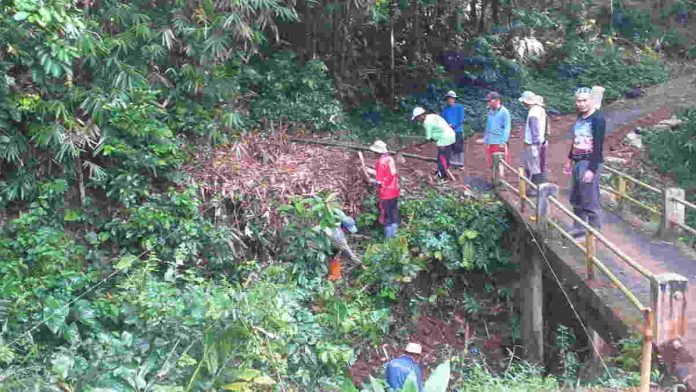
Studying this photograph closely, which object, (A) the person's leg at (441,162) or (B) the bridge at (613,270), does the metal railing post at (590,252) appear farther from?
(A) the person's leg at (441,162)

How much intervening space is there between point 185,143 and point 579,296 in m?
5.88

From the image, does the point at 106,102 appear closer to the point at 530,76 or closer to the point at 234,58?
the point at 234,58

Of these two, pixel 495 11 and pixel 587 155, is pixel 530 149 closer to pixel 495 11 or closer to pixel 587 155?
pixel 587 155

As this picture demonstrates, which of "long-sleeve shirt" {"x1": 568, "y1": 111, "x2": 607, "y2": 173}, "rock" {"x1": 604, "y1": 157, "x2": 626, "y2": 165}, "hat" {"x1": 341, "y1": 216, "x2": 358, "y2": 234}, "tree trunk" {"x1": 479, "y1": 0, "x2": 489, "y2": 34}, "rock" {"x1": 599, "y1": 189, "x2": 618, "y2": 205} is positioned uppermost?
"tree trunk" {"x1": 479, "y1": 0, "x2": 489, "y2": 34}

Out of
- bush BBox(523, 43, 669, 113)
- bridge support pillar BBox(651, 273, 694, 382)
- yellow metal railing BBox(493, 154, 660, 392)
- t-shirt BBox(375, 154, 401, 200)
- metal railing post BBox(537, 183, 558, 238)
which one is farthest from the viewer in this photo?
bush BBox(523, 43, 669, 113)

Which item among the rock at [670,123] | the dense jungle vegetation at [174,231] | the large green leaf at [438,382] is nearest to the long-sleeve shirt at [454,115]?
the dense jungle vegetation at [174,231]

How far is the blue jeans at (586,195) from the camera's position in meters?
8.55

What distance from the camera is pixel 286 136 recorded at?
41.5 ft

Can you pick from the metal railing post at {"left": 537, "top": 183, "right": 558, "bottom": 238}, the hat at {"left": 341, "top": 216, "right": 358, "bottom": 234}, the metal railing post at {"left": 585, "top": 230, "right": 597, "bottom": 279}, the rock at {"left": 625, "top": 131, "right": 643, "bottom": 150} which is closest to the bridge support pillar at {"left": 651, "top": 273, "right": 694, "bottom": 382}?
the metal railing post at {"left": 585, "top": 230, "right": 597, "bottom": 279}

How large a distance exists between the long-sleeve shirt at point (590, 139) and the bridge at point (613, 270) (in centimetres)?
62

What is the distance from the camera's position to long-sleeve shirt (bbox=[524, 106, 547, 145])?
10062mm

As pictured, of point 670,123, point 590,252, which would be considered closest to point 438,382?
point 590,252

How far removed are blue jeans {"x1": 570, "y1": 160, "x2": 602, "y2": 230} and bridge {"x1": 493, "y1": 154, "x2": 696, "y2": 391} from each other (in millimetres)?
222

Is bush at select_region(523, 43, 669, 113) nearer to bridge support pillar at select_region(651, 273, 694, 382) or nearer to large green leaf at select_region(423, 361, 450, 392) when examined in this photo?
bridge support pillar at select_region(651, 273, 694, 382)
